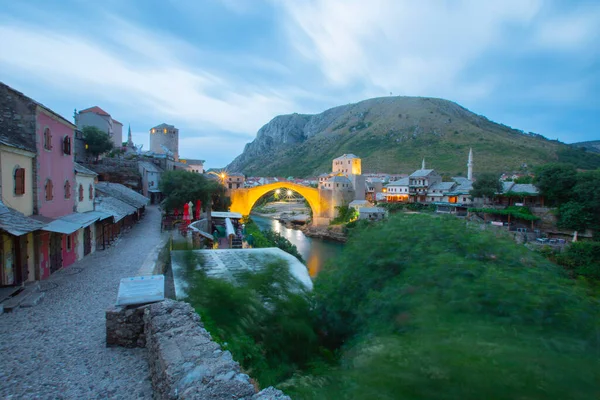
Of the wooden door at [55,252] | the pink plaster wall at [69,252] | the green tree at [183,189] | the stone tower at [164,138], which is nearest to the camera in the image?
the wooden door at [55,252]

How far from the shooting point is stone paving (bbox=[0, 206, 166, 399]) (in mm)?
3281

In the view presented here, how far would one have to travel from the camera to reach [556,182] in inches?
1032

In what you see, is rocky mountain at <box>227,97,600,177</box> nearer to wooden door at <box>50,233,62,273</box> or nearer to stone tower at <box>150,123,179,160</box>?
stone tower at <box>150,123,179,160</box>

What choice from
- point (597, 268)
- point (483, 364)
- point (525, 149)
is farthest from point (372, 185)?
point (483, 364)

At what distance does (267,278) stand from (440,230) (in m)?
2.79

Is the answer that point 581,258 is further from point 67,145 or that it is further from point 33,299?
point 67,145

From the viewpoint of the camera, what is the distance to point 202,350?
3.01 metres

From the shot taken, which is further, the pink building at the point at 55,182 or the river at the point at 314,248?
the river at the point at 314,248

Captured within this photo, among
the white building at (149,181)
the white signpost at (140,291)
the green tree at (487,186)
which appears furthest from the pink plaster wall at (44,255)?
the green tree at (487,186)

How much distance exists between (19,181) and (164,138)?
162ft

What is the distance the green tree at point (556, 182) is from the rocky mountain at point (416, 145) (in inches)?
709

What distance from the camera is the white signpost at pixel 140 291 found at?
4.20m

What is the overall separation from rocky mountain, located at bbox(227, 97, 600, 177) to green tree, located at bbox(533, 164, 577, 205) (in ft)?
59.1

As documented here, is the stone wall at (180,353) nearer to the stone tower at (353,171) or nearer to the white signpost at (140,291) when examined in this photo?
the white signpost at (140,291)
